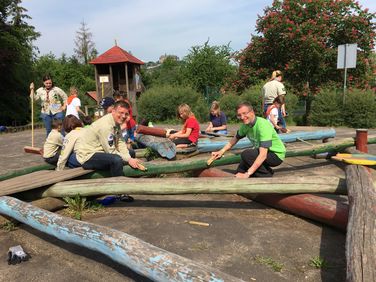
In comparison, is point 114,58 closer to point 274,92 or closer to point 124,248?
point 274,92

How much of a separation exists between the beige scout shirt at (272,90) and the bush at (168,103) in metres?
9.69

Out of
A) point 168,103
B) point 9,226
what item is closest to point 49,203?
point 9,226

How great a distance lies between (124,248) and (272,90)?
264 inches

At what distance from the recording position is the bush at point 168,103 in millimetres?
18422

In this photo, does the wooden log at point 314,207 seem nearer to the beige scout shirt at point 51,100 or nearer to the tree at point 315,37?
→ the beige scout shirt at point 51,100

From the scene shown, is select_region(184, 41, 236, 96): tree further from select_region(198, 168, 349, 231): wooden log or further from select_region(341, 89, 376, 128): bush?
select_region(198, 168, 349, 231): wooden log

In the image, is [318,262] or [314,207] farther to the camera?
[314,207]

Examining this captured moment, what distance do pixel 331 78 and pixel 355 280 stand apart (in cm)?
1805

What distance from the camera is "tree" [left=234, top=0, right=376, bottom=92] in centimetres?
1753

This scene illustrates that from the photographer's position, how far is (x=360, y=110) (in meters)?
14.1

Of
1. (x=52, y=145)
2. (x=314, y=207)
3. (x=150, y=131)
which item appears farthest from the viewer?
(x=150, y=131)

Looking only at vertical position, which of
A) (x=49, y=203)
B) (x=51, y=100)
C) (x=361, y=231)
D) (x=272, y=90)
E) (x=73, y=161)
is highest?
(x=272, y=90)

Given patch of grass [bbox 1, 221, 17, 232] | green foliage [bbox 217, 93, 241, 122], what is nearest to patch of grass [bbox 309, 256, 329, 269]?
patch of grass [bbox 1, 221, 17, 232]

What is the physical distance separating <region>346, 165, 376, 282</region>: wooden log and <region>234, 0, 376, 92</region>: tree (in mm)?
15333
